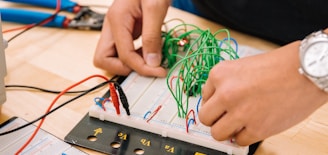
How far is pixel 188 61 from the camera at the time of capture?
807 millimetres

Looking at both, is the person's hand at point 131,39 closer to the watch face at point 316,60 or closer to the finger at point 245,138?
the finger at point 245,138

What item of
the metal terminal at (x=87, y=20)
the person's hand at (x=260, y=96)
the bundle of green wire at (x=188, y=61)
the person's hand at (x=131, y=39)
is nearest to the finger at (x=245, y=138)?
the person's hand at (x=260, y=96)

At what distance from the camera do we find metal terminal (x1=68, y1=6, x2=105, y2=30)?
1.02 m

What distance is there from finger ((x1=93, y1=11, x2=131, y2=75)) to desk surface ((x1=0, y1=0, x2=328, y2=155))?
0.08 ft

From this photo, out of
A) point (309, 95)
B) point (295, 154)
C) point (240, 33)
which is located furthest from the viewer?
point (240, 33)

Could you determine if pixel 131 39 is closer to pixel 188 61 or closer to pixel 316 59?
pixel 188 61

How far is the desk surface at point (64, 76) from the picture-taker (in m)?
0.71

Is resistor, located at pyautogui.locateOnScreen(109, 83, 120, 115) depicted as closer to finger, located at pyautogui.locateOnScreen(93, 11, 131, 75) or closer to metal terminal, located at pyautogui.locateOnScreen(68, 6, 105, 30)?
finger, located at pyautogui.locateOnScreen(93, 11, 131, 75)

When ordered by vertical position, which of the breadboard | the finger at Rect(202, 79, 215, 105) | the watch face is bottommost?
the breadboard

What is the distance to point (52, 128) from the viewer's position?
748 millimetres

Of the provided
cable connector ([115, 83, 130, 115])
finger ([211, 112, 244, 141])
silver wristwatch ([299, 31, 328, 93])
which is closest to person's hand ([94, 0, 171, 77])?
cable connector ([115, 83, 130, 115])

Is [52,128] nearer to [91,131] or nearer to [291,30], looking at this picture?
[91,131]

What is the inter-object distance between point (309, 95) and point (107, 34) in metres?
0.48

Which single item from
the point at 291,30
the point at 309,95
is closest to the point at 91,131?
the point at 309,95
